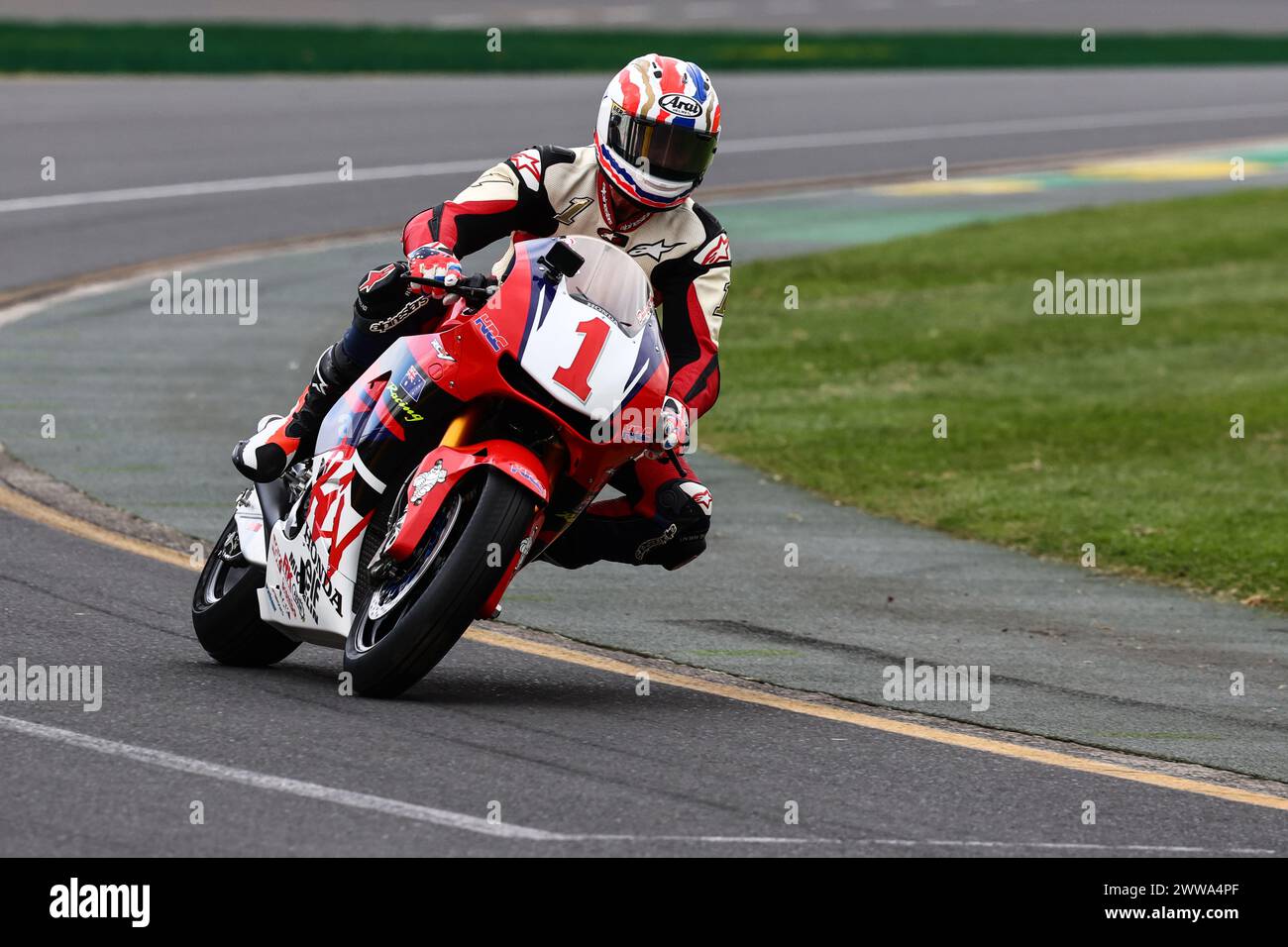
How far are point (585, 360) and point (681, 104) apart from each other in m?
1.11

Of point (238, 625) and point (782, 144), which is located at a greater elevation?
point (782, 144)

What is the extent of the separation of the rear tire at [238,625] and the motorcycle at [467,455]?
0.75ft

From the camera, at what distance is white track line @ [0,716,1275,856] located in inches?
225

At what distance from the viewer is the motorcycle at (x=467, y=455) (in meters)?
6.63

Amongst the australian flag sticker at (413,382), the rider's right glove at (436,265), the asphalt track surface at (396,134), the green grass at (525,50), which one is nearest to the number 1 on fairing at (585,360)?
the rider's right glove at (436,265)

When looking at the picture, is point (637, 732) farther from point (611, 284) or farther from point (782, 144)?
point (782, 144)

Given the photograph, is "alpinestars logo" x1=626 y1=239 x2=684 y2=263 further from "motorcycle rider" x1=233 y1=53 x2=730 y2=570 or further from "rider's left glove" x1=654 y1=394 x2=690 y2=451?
"rider's left glove" x1=654 y1=394 x2=690 y2=451

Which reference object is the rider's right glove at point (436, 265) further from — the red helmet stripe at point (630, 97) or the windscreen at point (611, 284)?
the red helmet stripe at point (630, 97)

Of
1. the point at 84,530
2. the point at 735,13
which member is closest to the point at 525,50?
the point at 735,13

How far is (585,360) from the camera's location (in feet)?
21.9

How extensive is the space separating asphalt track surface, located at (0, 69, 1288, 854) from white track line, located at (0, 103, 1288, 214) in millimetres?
11598

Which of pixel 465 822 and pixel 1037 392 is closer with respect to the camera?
pixel 465 822
